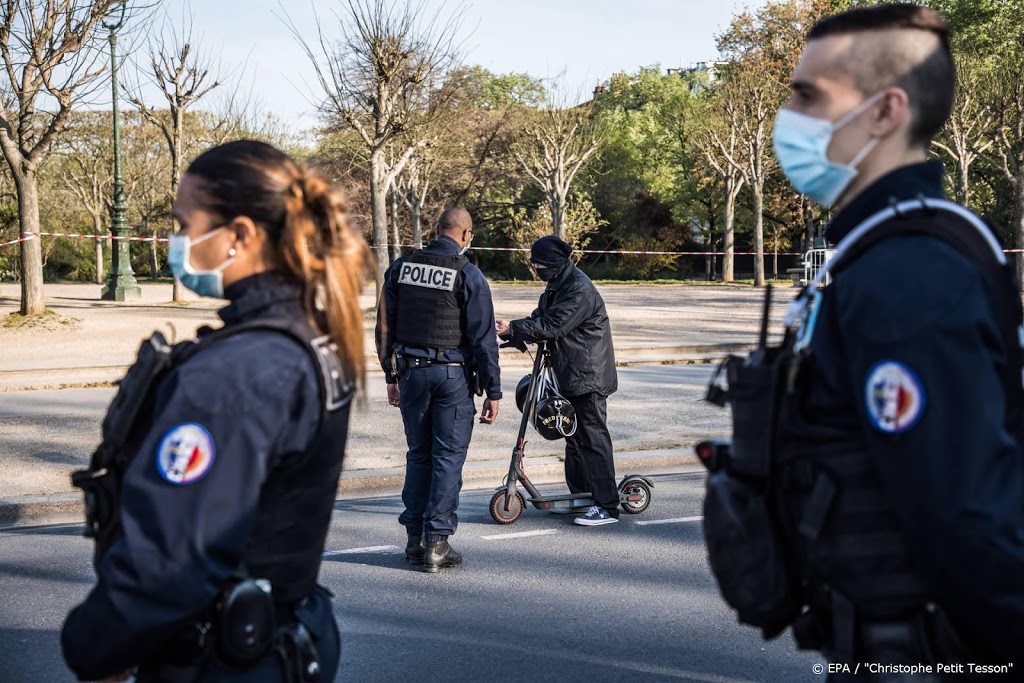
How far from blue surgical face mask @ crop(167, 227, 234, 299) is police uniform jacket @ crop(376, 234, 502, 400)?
3.80 m

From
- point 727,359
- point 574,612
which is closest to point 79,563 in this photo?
point 574,612

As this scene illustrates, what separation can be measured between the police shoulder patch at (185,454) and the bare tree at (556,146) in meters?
42.1

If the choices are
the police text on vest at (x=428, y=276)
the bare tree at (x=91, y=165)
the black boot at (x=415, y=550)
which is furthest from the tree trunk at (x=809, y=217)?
the black boot at (x=415, y=550)

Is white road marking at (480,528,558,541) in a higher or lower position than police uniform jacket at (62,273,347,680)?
lower

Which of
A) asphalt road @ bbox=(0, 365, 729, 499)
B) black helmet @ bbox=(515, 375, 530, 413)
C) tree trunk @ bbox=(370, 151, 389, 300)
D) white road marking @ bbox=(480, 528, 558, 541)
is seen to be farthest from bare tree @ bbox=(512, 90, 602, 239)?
white road marking @ bbox=(480, 528, 558, 541)

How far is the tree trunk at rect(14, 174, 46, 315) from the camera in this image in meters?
18.3

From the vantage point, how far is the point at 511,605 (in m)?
5.18

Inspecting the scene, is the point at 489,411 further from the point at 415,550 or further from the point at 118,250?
the point at 118,250

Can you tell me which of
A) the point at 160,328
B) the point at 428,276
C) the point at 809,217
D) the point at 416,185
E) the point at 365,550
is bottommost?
the point at 365,550

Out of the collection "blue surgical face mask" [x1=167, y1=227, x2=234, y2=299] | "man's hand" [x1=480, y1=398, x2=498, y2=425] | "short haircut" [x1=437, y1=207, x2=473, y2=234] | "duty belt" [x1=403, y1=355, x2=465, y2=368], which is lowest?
"man's hand" [x1=480, y1=398, x2=498, y2=425]

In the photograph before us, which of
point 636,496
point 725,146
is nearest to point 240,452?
point 636,496

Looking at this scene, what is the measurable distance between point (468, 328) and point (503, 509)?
4.62 feet

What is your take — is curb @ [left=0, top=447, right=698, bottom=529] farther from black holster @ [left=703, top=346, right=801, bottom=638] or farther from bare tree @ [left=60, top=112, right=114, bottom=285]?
bare tree @ [left=60, top=112, right=114, bottom=285]

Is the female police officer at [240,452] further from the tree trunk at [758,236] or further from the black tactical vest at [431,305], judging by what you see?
the tree trunk at [758,236]
